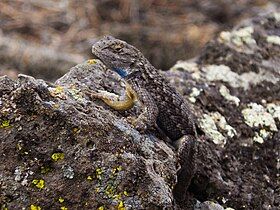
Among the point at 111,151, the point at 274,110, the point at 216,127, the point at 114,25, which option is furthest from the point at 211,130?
the point at 114,25

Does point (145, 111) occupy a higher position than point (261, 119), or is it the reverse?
point (145, 111)

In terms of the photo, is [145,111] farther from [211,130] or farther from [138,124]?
[211,130]

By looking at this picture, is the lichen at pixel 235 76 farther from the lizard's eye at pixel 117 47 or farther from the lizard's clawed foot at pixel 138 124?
the lizard's clawed foot at pixel 138 124

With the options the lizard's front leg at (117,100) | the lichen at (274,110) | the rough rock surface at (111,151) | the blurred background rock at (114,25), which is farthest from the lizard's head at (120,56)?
the blurred background rock at (114,25)

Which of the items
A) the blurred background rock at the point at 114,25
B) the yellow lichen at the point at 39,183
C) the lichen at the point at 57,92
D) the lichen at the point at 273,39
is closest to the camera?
the yellow lichen at the point at 39,183

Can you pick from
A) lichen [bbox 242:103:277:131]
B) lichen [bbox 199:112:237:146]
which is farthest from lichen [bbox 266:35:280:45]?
lichen [bbox 199:112:237:146]

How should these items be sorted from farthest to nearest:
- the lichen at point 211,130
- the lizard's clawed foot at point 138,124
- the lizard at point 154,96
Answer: the lichen at point 211,130 < the lizard at point 154,96 < the lizard's clawed foot at point 138,124
